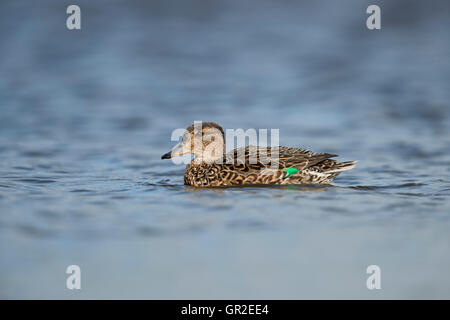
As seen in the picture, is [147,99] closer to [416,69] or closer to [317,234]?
[416,69]

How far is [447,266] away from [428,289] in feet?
1.80

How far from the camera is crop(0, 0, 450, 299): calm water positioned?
5246 mm

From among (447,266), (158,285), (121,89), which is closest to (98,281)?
(158,285)

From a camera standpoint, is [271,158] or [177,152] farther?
[177,152]

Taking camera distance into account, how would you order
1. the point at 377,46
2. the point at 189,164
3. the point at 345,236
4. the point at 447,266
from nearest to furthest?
1. the point at 447,266
2. the point at 345,236
3. the point at 189,164
4. the point at 377,46

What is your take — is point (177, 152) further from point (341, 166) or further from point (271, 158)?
point (341, 166)

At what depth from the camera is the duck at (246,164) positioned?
314 inches

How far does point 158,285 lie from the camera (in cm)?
500

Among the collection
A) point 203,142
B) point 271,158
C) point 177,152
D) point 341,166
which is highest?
point 203,142

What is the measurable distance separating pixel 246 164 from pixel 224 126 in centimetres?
363

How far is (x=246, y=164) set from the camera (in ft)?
26.3

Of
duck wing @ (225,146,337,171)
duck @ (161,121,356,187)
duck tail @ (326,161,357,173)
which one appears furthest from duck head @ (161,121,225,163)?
duck tail @ (326,161,357,173)

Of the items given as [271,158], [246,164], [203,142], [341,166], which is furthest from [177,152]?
[341,166]

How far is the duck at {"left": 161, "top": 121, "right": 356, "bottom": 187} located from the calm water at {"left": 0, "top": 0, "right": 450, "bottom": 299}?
0.84ft
